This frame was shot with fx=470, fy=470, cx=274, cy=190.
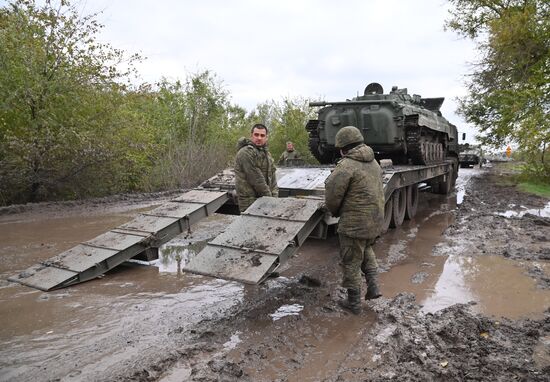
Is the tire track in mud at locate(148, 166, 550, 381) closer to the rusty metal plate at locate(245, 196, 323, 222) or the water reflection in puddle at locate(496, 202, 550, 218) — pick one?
the rusty metal plate at locate(245, 196, 323, 222)

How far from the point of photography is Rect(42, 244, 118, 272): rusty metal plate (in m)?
5.29

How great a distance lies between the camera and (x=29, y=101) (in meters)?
10.3

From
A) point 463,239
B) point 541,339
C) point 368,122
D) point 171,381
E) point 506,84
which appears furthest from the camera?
point 506,84

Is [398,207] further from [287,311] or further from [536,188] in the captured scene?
[536,188]

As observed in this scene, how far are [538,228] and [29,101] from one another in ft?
34.7

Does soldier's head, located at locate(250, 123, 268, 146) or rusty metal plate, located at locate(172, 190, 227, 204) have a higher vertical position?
soldier's head, located at locate(250, 123, 268, 146)

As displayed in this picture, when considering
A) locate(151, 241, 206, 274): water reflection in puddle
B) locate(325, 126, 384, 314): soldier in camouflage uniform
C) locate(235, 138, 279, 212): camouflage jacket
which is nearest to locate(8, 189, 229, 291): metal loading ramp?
locate(151, 241, 206, 274): water reflection in puddle

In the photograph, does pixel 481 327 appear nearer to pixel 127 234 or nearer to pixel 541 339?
pixel 541 339

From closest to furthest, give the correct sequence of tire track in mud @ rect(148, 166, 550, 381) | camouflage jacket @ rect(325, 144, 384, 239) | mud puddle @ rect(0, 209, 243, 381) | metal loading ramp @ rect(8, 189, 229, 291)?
tire track in mud @ rect(148, 166, 550, 381), mud puddle @ rect(0, 209, 243, 381), camouflage jacket @ rect(325, 144, 384, 239), metal loading ramp @ rect(8, 189, 229, 291)

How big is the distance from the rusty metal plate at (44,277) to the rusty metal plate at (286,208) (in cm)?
210

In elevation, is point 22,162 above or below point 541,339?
above

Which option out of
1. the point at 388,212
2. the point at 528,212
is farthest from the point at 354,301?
the point at 528,212

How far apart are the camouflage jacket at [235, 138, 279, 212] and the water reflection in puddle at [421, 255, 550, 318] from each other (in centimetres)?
228

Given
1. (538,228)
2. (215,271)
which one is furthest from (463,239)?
(215,271)
